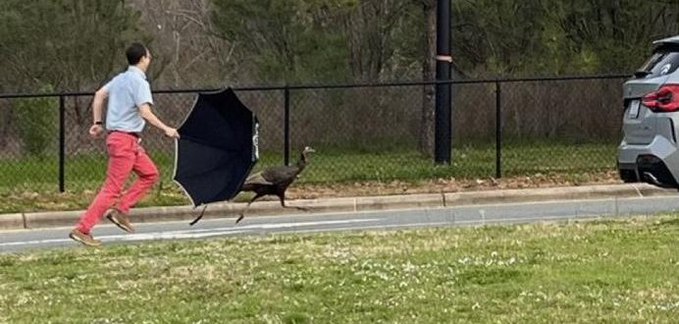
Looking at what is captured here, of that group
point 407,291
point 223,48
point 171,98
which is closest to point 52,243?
point 407,291

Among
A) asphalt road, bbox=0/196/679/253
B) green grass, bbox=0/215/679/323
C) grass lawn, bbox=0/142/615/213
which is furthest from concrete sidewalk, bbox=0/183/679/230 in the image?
green grass, bbox=0/215/679/323

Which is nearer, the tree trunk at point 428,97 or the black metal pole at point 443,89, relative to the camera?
the black metal pole at point 443,89

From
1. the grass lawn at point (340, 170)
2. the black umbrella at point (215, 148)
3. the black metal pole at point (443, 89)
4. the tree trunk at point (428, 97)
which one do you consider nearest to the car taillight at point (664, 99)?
the black umbrella at point (215, 148)

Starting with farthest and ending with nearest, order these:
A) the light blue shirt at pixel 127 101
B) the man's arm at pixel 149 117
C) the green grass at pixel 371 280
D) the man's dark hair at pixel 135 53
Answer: the man's dark hair at pixel 135 53 → the light blue shirt at pixel 127 101 → the man's arm at pixel 149 117 → the green grass at pixel 371 280

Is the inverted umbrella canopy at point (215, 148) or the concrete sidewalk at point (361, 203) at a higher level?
the inverted umbrella canopy at point (215, 148)

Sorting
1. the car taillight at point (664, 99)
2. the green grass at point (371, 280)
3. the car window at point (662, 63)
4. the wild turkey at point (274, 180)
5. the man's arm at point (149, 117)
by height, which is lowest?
the green grass at point (371, 280)

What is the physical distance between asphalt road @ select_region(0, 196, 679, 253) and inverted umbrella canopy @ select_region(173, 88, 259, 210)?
0.64 metres

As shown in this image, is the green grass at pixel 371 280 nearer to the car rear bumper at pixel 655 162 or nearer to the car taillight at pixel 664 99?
the car rear bumper at pixel 655 162

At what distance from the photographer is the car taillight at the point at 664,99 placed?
34.0 feet

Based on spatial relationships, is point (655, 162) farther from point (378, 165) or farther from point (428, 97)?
point (428, 97)

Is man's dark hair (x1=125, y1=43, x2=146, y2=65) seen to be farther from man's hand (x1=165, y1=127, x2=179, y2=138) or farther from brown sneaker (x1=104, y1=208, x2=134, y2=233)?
brown sneaker (x1=104, y1=208, x2=134, y2=233)

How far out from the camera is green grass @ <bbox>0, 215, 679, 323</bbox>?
6.73 metres

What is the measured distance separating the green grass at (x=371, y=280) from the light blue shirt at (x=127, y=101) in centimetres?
105

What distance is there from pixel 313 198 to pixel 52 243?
5037mm
